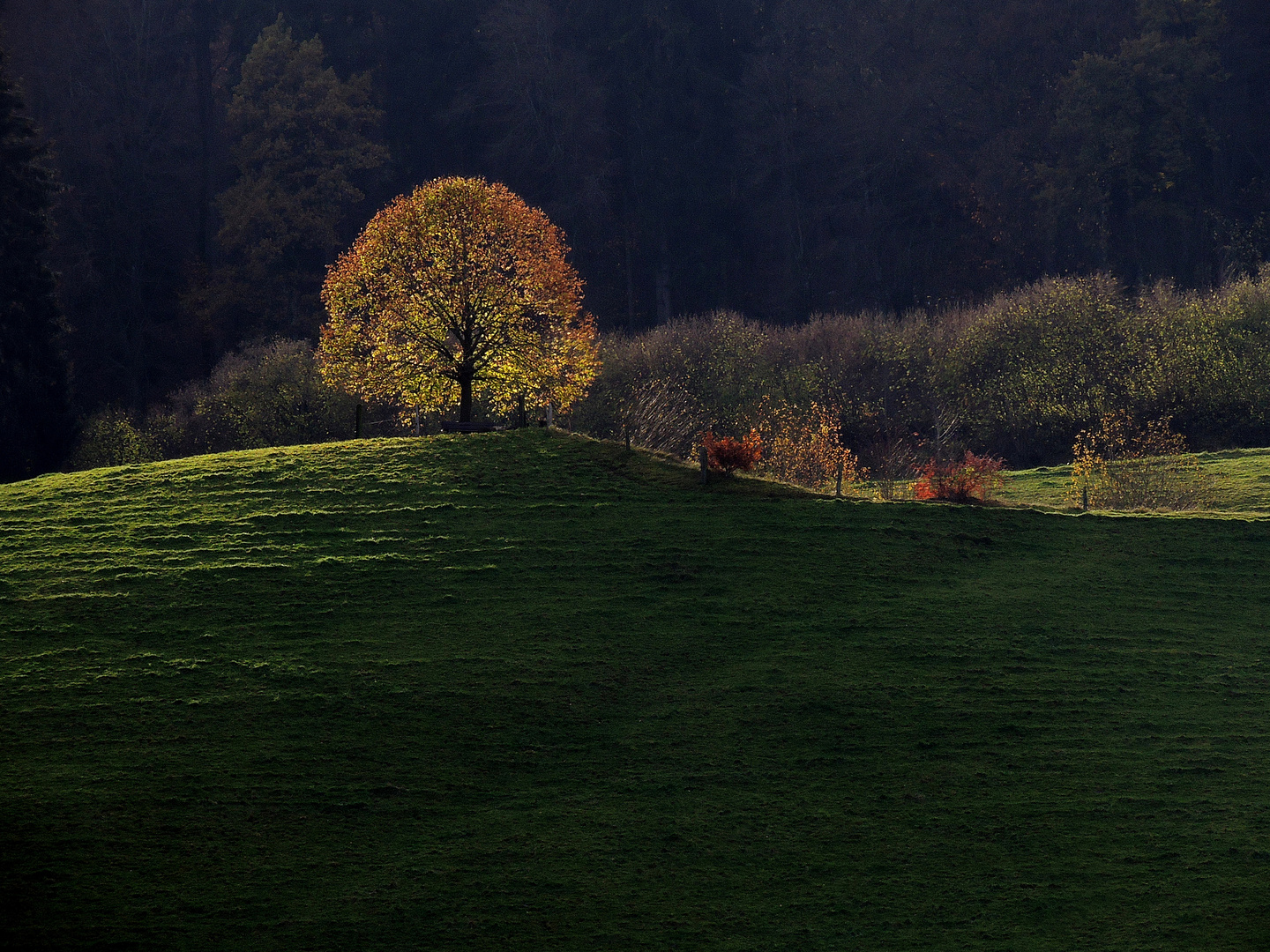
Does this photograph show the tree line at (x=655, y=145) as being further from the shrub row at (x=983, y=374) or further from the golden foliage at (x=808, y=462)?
the golden foliage at (x=808, y=462)

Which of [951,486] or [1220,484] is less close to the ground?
[951,486]

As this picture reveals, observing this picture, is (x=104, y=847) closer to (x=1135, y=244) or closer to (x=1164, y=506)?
(x=1164, y=506)

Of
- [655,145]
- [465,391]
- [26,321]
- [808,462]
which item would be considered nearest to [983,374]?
[808,462]

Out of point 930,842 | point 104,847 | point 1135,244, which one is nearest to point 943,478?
point 930,842

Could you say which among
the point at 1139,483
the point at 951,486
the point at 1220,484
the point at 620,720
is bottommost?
the point at 620,720

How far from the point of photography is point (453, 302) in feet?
121

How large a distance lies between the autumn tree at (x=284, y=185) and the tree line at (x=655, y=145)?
0.70 ft

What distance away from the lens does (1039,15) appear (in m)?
90.2

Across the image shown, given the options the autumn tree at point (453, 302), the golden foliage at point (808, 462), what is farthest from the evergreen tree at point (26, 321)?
the golden foliage at point (808, 462)

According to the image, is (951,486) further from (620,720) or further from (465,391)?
(620,720)

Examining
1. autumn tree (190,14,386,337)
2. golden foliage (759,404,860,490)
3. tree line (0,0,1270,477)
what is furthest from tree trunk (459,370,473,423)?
tree line (0,0,1270,477)

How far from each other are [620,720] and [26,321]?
4963 cm

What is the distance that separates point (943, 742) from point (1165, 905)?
4731 mm

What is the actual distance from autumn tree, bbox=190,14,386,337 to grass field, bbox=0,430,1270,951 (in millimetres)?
53495
